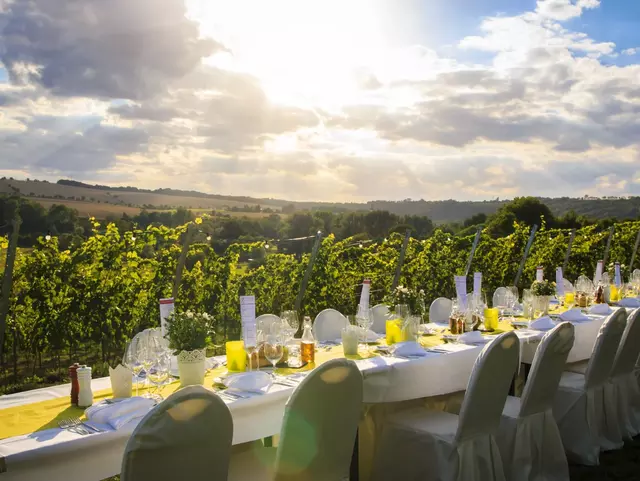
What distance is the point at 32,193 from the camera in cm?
574

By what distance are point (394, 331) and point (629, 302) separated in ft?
10.2

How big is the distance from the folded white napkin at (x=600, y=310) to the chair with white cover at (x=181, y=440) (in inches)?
167

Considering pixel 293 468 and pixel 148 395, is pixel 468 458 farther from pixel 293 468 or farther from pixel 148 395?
pixel 148 395

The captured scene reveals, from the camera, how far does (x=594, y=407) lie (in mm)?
4555

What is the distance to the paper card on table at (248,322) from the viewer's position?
3.35m

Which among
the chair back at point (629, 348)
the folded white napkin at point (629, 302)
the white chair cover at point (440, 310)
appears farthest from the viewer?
the folded white napkin at point (629, 302)

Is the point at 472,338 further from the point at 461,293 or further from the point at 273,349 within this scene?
the point at 273,349

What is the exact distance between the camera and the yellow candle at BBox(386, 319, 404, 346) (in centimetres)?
422

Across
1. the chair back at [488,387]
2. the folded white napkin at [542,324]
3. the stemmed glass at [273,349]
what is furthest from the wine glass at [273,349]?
the folded white napkin at [542,324]

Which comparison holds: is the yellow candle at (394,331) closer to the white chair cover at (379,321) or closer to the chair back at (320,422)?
the white chair cover at (379,321)

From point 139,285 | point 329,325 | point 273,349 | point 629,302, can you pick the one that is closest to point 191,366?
point 273,349

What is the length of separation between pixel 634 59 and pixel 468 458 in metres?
11.0

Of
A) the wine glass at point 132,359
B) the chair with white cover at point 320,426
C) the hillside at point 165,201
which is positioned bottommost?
the chair with white cover at point 320,426

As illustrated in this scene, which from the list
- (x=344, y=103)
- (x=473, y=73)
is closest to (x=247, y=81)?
(x=344, y=103)
